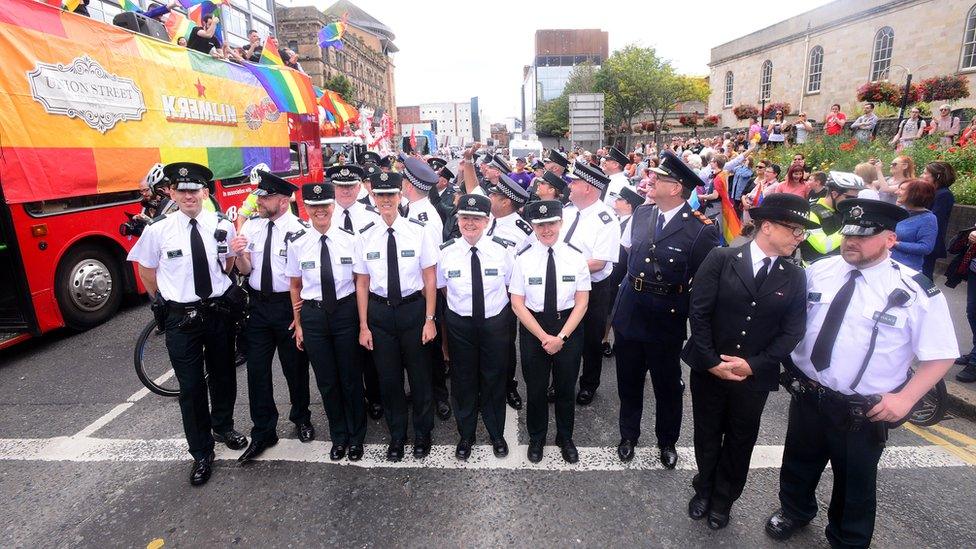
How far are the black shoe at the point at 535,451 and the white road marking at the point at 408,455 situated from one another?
40mm

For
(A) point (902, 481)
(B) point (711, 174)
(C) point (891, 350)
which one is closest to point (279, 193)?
(C) point (891, 350)

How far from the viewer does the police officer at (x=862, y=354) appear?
7.97 feet

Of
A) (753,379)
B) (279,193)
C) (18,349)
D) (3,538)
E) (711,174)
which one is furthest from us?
(711,174)

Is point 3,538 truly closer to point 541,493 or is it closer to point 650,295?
A: point 541,493

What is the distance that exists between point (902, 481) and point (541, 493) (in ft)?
8.46

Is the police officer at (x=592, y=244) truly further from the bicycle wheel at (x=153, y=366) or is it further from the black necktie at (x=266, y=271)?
the bicycle wheel at (x=153, y=366)

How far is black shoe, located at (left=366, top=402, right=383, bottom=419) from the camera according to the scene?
183 inches

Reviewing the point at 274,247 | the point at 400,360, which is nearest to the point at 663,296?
the point at 400,360

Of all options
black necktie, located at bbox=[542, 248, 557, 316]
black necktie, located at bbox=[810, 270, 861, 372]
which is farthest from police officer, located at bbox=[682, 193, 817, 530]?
black necktie, located at bbox=[542, 248, 557, 316]

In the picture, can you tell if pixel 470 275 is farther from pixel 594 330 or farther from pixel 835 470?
pixel 835 470

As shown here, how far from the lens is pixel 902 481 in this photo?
136 inches

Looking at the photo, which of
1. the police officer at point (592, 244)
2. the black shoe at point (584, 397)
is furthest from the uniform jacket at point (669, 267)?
the black shoe at point (584, 397)

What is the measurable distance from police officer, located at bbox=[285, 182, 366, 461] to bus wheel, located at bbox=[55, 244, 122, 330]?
468cm

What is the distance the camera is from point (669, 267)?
3582 millimetres
